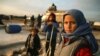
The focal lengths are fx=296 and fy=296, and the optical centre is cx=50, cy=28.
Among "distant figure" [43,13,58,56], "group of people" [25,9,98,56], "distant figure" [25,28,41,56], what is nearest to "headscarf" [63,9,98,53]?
"group of people" [25,9,98,56]

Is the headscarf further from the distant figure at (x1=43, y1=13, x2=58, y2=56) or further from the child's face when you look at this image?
the distant figure at (x1=43, y1=13, x2=58, y2=56)

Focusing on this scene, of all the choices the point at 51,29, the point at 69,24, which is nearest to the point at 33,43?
the point at 51,29

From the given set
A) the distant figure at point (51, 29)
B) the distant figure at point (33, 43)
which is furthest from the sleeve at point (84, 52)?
the distant figure at point (33, 43)

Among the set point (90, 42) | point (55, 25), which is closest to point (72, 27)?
point (90, 42)

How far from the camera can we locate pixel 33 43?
2.68 metres

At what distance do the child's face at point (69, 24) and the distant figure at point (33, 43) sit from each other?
1.57m

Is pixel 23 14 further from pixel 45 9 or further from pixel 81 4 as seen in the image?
pixel 81 4

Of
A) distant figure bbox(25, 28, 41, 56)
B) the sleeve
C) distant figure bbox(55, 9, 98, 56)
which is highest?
distant figure bbox(55, 9, 98, 56)

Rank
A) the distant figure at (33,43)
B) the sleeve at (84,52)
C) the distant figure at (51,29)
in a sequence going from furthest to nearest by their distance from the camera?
the distant figure at (33,43) → the distant figure at (51,29) → the sleeve at (84,52)

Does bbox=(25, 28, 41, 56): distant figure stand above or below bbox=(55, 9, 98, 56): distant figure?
below

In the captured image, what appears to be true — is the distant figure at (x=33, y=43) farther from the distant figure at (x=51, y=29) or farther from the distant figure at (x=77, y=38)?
the distant figure at (x=77, y=38)

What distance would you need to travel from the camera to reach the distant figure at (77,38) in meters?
0.96

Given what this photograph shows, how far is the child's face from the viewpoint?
3.30 feet

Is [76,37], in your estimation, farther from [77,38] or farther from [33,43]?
[33,43]
